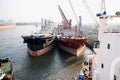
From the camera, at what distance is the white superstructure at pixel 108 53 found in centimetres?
1234

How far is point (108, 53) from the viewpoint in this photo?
13.8 metres

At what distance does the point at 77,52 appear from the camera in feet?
173

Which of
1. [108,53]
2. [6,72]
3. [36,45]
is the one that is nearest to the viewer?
[108,53]

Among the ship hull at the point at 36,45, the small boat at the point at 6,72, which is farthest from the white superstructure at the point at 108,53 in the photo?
the ship hull at the point at 36,45

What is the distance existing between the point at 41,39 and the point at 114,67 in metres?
42.0

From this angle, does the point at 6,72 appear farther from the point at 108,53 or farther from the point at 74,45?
the point at 74,45

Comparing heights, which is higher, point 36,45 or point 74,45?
point 36,45

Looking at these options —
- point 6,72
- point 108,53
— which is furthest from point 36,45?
point 108,53

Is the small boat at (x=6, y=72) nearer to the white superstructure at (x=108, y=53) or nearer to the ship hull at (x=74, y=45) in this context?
the white superstructure at (x=108, y=53)

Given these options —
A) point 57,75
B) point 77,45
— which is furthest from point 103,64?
point 77,45

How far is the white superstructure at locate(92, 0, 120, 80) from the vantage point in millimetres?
12336

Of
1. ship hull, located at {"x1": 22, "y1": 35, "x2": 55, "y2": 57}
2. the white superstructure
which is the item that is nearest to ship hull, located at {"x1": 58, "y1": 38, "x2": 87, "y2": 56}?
ship hull, located at {"x1": 22, "y1": 35, "x2": 55, "y2": 57}

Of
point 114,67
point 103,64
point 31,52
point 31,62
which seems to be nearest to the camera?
point 114,67

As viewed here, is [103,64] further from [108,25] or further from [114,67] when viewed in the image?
[108,25]
